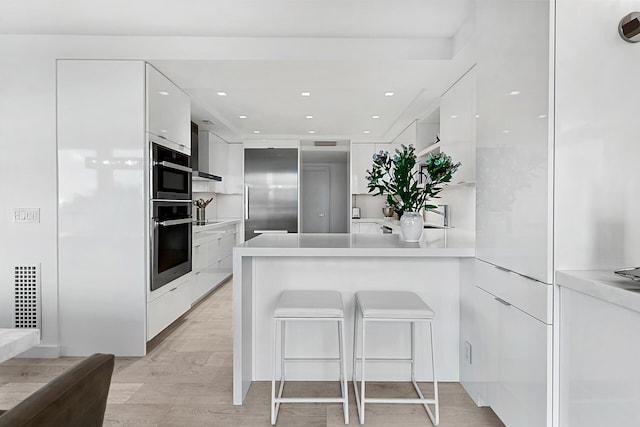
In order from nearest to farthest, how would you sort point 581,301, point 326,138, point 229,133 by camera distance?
point 581,301, point 229,133, point 326,138

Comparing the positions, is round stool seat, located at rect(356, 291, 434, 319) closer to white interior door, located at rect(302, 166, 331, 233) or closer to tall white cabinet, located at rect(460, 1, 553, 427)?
tall white cabinet, located at rect(460, 1, 553, 427)

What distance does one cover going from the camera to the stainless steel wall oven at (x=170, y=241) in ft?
10.4

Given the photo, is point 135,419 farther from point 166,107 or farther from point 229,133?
point 229,133

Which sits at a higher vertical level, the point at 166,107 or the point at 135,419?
the point at 166,107

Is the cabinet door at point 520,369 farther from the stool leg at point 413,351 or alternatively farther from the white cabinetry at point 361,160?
the white cabinetry at point 361,160

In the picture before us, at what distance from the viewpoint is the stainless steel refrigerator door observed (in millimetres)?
6527

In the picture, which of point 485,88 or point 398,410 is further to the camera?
point 398,410

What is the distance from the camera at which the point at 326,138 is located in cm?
651

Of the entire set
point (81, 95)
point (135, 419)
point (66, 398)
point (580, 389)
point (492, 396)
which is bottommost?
point (135, 419)

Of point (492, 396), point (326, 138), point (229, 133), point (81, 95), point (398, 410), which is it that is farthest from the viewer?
point (326, 138)

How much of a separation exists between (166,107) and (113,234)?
1144 millimetres

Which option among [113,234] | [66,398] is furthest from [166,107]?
[66,398]

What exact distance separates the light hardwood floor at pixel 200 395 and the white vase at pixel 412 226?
94 centimetres

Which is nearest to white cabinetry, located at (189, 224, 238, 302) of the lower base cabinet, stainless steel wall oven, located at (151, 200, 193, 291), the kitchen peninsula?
the lower base cabinet
